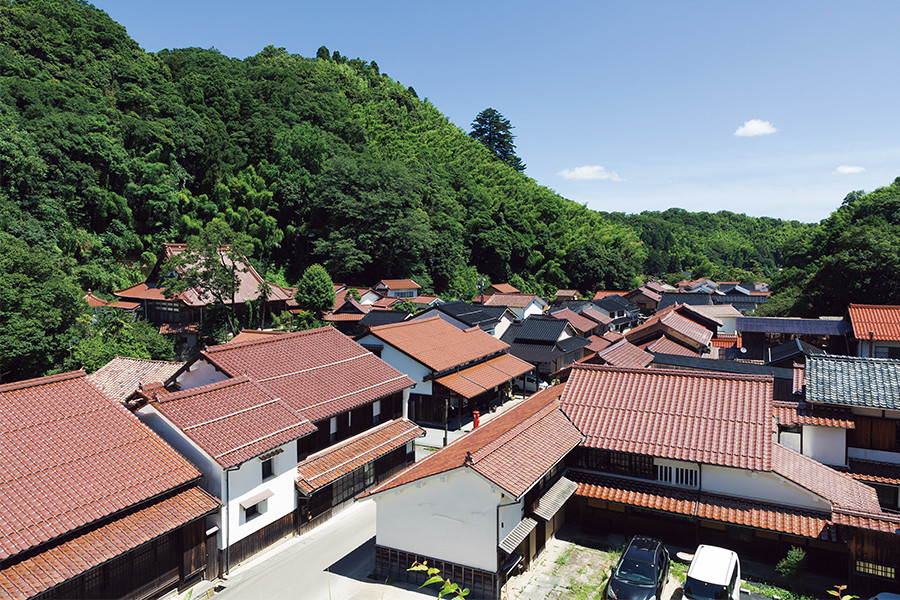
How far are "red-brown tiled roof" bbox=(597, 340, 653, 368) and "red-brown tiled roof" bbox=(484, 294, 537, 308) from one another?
21321 millimetres

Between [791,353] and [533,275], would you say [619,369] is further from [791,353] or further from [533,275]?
[533,275]

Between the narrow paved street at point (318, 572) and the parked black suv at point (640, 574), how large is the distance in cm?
429

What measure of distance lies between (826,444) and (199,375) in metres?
20.0

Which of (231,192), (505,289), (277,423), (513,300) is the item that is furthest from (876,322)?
(231,192)

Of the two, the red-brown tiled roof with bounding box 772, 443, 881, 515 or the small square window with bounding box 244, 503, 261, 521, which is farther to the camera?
the small square window with bounding box 244, 503, 261, 521

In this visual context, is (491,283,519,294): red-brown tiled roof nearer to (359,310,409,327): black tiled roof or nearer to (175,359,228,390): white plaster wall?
(359,310,409,327): black tiled roof

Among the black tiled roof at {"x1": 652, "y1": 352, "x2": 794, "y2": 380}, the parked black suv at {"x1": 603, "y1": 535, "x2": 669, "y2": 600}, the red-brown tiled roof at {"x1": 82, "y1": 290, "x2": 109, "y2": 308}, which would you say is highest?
the red-brown tiled roof at {"x1": 82, "y1": 290, "x2": 109, "y2": 308}

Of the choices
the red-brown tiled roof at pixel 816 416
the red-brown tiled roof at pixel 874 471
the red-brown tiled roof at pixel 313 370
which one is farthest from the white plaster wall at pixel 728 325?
the red-brown tiled roof at pixel 313 370

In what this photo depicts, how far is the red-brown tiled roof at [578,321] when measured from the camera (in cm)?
4103

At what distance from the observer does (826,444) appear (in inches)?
602

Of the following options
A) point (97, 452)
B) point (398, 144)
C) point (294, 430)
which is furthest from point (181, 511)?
point (398, 144)

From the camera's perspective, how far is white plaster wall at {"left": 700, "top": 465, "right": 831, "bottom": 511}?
40.1 ft

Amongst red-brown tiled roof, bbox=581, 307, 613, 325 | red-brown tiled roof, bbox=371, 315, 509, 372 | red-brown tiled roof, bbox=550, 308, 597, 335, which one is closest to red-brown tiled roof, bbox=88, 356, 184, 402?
red-brown tiled roof, bbox=371, 315, 509, 372

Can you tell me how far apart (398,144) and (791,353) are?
7643 cm
